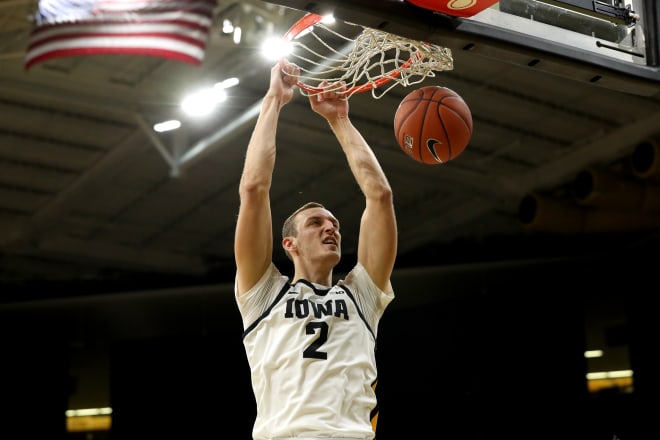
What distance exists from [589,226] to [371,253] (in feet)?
24.5

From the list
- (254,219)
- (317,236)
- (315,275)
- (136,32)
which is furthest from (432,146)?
(136,32)

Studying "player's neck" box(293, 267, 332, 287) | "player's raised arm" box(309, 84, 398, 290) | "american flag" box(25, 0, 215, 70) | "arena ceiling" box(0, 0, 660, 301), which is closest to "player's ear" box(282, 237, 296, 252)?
"player's neck" box(293, 267, 332, 287)

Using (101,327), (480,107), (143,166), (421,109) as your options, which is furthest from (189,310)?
(421,109)

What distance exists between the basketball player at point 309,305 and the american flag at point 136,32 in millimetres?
1042

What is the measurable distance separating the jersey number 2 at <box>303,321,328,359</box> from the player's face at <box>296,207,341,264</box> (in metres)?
0.35

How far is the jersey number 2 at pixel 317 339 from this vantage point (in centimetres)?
339

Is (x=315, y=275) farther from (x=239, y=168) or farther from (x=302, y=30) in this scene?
(x=239, y=168)

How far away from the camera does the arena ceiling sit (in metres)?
9.67

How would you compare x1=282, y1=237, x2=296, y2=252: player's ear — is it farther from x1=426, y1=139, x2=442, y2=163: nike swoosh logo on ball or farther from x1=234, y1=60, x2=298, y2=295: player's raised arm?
x1=426, y1=139, x2=442, y2=163: nike swoosh logo on ball

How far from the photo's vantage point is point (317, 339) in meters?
3.43

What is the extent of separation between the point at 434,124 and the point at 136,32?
5.55 ft

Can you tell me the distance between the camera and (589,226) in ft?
35.1

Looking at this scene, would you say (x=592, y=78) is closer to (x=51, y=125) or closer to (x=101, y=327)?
(x=51, y=125)

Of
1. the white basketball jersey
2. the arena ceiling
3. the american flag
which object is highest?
the arena ceiling
